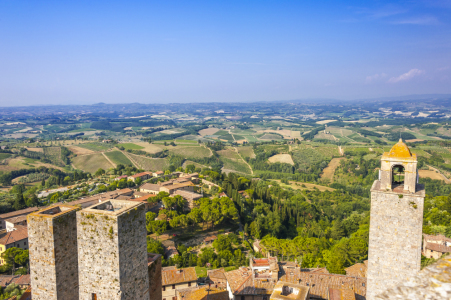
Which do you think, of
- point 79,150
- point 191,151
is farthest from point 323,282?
point 79,150

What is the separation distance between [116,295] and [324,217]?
188 feet

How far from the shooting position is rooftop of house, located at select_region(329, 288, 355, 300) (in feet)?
60.2

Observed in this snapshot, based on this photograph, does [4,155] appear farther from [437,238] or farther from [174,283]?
[437,238]

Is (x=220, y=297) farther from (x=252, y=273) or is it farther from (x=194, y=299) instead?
(x=252, y=273)

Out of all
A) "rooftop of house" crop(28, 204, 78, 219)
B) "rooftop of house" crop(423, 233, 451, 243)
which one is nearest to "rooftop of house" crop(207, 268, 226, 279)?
"rooftop of house" crop(423, 233, 451, 243)

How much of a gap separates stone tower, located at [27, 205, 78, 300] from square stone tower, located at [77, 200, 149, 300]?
14.3 inches

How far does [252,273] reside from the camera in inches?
A: 984

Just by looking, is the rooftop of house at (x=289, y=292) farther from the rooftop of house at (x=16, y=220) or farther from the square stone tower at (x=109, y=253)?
the rooftop of house at (x=16, y=220)

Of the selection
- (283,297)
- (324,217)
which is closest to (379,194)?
(283,297)

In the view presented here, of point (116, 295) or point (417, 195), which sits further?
point (417, 195)

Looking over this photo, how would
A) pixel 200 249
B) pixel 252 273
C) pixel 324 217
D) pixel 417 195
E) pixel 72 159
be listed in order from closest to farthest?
pixel 417 195 < pixel 252 273 < pixel 200 249 < pixel 324 217 < pixel 72 159

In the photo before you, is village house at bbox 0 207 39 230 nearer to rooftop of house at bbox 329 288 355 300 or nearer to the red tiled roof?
the red tiled roof

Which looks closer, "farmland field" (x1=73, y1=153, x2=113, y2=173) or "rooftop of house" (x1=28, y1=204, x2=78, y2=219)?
"rooftop of house" (x1=28, y1=204, x2=78, y2=219)

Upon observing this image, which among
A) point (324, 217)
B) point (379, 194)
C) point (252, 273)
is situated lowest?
point (324, 217)
